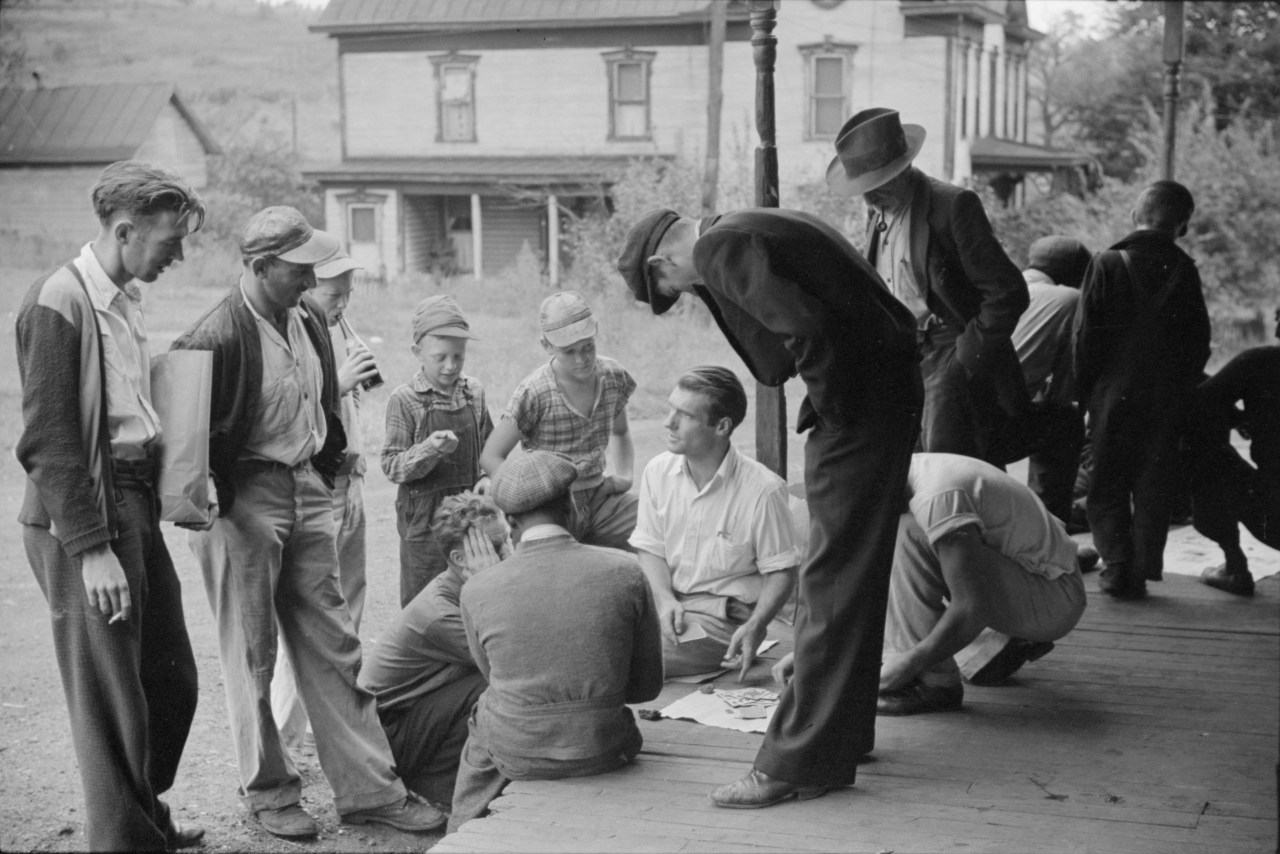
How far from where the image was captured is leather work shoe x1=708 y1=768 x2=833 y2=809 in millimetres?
3451

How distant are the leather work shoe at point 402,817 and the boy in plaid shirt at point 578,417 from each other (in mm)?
1208

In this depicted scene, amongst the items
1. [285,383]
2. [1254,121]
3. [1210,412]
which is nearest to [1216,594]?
[1210,412]

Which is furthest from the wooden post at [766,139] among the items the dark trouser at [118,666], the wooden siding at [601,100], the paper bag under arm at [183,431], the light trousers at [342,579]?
the wooden siding at [601,100]

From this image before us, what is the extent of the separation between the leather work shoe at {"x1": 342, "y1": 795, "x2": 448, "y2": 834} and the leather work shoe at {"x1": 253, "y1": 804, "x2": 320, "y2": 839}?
0.13m

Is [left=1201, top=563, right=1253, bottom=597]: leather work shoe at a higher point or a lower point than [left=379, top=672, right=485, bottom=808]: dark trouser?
higher

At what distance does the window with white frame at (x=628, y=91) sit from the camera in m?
19.9

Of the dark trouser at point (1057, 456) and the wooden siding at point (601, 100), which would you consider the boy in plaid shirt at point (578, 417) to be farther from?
the wooden siding at point (601, 100)

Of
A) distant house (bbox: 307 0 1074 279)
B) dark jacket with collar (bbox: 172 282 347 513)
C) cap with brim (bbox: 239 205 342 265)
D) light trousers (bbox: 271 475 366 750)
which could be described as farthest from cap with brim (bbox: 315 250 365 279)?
distant house (bbox: 307 0 1074 279)

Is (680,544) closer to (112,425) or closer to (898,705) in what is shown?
(898,705)

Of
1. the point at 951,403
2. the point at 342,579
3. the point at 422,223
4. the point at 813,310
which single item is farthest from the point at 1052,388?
the point at 422,223

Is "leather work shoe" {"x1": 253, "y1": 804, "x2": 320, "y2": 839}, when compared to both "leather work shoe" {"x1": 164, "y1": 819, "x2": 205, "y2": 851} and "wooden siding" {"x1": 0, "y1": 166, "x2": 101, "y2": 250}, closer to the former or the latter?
"leather work shoe" {"x1": 164, "y1": 819, "x2": 205, "y2": 851}

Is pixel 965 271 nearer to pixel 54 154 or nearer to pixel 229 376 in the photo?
pixel 229 376

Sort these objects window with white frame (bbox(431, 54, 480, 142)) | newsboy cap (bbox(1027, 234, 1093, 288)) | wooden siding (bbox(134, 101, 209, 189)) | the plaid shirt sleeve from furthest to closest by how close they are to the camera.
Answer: window with white frame (bbox(431, 54, 480, 142)) → wooden siding (bbox(134, 101, 209, 189)) → newsboy cap (bbox(1027, 234, 1093, 288)) → the plaid shirt sleeve

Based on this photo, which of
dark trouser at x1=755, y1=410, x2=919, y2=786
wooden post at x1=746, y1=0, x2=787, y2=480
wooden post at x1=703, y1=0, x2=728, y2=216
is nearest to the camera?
dark trouser at x1=755, y1=410, x2=919, y2=786
